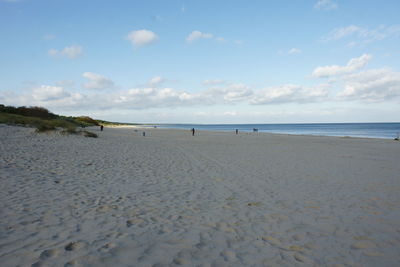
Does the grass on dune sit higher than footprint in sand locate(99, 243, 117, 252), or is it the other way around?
the grass on dune

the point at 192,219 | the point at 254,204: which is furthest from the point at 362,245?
the point at 192,219

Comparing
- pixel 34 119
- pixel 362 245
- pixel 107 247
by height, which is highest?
pixel 34 119

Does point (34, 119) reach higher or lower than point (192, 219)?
higher

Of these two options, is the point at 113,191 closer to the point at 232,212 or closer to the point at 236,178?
the point at 232,212

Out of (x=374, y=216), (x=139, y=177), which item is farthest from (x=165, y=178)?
(x=374, y=216)

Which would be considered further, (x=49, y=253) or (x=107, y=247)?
(x=107, y=247)

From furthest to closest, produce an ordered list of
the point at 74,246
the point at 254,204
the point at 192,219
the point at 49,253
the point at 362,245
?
the point at 254,204 → the point at 192,219 → the point at 362,245 → the point at 74,246 → the point at 49,253

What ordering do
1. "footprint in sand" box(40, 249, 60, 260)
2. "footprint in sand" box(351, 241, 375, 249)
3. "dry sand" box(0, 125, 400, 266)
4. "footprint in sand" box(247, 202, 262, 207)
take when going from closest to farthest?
"footprint in sand" box(40, 249, 60, 260), "dry sand" box(0, 125, 400, 266), "footprint in sand" box(351, 241, 375, 249), "footprint in sand" box(247, 202, 262, 207)

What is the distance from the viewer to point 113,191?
741cm

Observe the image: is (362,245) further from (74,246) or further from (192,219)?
(74,246)

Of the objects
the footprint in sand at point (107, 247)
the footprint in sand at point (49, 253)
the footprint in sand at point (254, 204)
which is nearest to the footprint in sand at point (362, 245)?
the footprint in sand at point (254, 204)

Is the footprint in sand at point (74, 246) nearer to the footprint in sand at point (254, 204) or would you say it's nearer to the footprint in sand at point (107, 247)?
the footprint in sand at point (107, 247)

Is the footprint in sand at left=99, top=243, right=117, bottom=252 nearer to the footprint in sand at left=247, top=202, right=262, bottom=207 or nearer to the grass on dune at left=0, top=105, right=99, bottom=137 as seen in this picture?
the footprint in sand at left=247, top=202, right=262, bottom=207

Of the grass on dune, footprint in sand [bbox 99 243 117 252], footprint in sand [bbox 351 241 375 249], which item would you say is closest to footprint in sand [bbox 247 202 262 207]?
footprint in sand [bbox 351 241 375 249]
